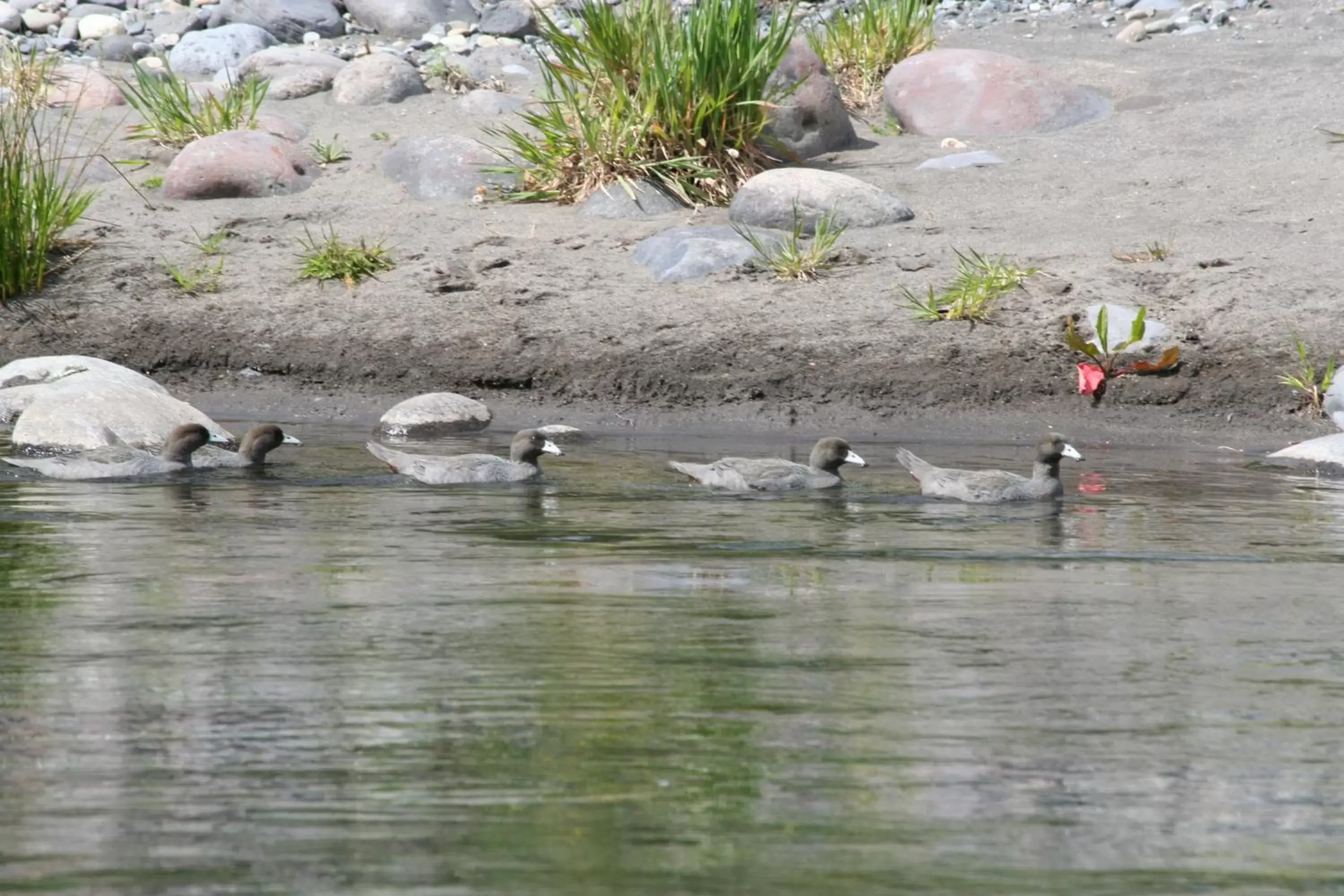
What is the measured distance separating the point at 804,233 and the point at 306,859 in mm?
11348

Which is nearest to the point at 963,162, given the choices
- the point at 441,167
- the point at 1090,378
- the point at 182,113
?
the point at 1090,378

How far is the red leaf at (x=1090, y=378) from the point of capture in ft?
43.7

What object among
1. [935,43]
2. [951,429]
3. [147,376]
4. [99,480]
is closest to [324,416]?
[147,376]

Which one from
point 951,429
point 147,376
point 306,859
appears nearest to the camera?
point 306,859

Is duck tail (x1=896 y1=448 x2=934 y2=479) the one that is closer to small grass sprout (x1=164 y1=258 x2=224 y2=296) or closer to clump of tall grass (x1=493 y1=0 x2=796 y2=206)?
clump of tall grass (x1=493 y1=0 x2=796 y2=206)

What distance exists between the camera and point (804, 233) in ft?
49.7

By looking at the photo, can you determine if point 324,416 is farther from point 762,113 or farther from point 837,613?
point 837,613

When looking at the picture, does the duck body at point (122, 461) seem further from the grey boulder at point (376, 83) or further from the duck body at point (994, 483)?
the grey boulder at point (376, 83)

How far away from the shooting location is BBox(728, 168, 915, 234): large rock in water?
15156 mm

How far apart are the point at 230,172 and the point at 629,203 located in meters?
3.52

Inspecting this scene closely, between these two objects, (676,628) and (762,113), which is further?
(762,113)

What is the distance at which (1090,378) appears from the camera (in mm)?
13320

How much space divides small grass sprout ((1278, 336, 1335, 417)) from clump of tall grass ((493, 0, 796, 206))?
4554 mm

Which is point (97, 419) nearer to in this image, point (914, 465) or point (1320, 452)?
point (914, 465)
